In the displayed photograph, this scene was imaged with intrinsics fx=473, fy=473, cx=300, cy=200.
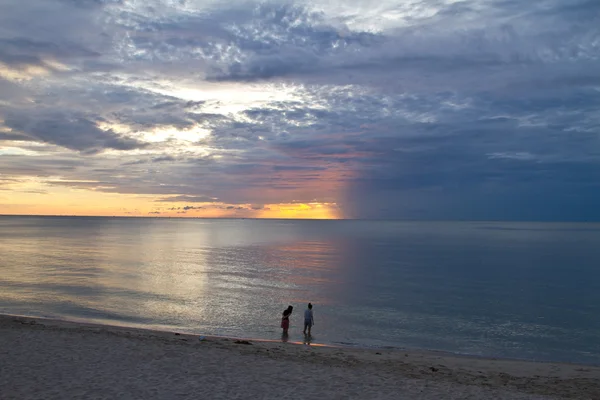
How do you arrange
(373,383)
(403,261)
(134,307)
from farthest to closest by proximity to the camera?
(403,261)
(134,307)
(373,383)

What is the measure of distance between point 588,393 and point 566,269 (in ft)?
171

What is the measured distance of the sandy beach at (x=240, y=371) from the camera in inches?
515

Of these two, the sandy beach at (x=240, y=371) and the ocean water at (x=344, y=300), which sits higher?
the sandy beach at (x=240, y=371)

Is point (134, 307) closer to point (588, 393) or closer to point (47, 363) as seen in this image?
point (47, 363)

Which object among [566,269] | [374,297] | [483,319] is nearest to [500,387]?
[483,319]

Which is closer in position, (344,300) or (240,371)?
(240,371)

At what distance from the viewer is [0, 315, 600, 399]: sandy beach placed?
1307cm

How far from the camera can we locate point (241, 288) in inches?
1636

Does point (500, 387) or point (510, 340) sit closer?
point (500, 387)

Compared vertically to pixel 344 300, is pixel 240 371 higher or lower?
higher

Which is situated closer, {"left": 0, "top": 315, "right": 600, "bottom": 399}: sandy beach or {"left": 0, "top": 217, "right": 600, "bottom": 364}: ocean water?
{"left": 0, "top": 315, "right": 600, "bottom": 399}: sandy beach

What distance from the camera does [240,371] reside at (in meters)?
15.4

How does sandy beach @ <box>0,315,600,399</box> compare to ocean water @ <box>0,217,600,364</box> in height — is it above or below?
above

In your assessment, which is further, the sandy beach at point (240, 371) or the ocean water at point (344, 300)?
the ocean water at point (344, 300)
